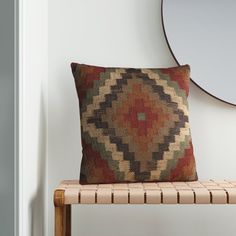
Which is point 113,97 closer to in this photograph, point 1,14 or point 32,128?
point 32,128

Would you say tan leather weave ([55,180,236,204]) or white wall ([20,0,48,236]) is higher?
white wall ([20,0,48,236])

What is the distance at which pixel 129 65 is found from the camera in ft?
6.27

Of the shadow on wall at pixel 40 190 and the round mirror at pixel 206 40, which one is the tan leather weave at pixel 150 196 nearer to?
the shadow on wall at pixel 40 190

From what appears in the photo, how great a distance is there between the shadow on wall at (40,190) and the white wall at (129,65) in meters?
0.07

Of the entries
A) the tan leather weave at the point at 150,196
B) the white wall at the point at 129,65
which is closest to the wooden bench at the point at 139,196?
the tan leather weave at the point at 150,196

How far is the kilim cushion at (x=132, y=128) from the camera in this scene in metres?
1.63

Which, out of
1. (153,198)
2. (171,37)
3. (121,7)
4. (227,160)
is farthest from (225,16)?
(153,198)

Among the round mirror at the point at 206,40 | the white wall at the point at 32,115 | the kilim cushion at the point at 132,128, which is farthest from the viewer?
the round mirror at the point at 206,40

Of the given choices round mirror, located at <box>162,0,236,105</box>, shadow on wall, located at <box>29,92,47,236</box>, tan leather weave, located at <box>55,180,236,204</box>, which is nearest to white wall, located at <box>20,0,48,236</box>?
shadow on wall, located at <box>29,92,47,236</box>

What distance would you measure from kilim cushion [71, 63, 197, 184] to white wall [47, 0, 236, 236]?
8.0 inches

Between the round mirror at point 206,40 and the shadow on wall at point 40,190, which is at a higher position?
the round mirror at point 206,40

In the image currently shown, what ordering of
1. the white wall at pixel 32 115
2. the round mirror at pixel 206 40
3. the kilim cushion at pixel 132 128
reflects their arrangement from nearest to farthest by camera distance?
the white wall at pixel 32 115 → the kilim cushion at pixel 132 128 → the round mirror at pixel 206 40

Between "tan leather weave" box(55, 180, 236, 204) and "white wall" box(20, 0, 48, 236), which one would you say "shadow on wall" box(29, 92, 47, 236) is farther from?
"tan leather weave" box(55, 180, 236, 204)

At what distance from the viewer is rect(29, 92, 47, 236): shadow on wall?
164 cm
